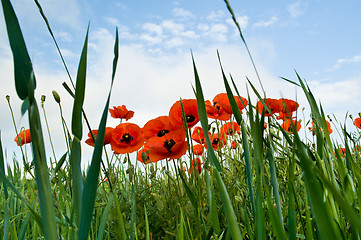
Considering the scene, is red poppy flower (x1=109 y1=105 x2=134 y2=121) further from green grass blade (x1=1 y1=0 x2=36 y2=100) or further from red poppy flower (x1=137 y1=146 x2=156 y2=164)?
green grass blade (x1=1 y1=0 x2=36 y2=100)

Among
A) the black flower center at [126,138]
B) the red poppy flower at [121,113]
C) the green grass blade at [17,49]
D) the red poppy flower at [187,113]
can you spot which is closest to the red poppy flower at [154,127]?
the red poppy flower at [187,113]

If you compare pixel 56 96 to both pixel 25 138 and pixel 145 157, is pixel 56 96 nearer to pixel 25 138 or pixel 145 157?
pixel 145 157

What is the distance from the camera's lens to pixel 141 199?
1.48m

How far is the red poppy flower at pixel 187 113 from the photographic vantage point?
1216 mm

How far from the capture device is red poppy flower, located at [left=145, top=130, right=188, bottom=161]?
1.29 m

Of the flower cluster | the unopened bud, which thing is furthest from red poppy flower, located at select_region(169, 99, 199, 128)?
the unopened bud

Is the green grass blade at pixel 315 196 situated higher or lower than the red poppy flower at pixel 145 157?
lower

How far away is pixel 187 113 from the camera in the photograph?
1.45 metres

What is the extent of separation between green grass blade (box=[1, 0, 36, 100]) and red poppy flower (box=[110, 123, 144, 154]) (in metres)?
1.28

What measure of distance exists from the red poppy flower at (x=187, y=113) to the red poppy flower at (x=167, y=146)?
7cm

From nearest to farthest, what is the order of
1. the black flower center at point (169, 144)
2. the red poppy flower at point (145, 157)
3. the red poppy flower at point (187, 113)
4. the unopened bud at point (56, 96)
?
the unopened bud at point (56, 96) < the red poppy flower at point (187, 113) < the black flower center at point (169, 144) < the red poppy flower at point (145, 157)

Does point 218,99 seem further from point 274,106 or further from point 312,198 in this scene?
point 312,198

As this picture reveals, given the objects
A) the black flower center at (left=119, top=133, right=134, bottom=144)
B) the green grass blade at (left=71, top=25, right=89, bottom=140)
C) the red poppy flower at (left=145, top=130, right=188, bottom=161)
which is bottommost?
the green grass blade at (left=71, top=25, right=89, bottom=140)

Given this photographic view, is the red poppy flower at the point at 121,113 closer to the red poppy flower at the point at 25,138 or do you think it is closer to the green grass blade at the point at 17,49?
the red poppy flower at the point at 25,138
